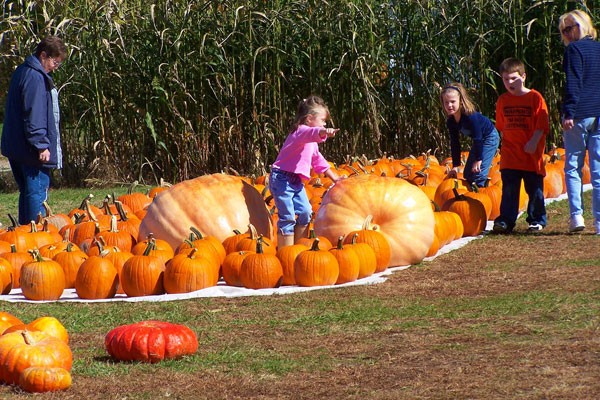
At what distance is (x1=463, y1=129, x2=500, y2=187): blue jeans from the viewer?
9734 mm

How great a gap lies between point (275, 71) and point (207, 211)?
17.5ft

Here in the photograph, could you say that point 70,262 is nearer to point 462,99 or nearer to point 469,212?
point 469,212

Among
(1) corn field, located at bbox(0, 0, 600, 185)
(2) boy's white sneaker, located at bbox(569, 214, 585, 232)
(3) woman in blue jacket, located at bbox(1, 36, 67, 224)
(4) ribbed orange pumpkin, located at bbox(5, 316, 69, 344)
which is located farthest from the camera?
(1) corn field, located at bbox(0, 0, 600, 185)

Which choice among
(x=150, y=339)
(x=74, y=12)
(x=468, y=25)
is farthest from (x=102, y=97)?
(x=150, y=339)

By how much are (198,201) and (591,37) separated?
10.6 feet

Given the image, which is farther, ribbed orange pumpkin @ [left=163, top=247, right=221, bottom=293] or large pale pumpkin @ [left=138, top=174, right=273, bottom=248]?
large pale pumpkin @ [left=138, top=174, right=273, bottom=248]

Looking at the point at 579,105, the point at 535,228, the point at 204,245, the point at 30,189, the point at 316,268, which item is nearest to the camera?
the point at 316,268

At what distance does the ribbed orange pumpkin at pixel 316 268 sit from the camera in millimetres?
6824

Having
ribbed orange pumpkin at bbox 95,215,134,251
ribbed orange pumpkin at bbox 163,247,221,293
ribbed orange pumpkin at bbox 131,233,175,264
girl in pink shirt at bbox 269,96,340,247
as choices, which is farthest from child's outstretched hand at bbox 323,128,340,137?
ribbed orange pumpkin at bbox 95,215,134,251

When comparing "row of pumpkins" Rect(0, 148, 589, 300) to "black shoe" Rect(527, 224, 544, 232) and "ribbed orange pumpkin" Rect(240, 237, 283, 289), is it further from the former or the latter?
"black shoe" Rect(527, 224, 544, 232)

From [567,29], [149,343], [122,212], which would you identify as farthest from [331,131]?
[149,343]

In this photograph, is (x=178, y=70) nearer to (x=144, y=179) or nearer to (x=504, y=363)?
(x=144, y=179)

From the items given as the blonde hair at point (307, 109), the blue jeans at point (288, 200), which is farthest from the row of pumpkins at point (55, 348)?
the blonde hair at point (307, 109)

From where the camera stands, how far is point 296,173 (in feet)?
26.3
